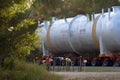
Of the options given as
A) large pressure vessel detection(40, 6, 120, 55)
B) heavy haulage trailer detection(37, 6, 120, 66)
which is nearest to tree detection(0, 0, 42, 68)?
heavy haulage trailer detection(37, 6, 120, 66)

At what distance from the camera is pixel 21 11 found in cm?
1304

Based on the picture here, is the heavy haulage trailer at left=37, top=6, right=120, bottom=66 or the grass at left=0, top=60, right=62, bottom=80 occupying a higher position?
the heavy haulage trailer at left=37, top=6, right=120, bottom=66

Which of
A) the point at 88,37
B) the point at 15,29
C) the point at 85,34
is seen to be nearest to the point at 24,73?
the point at 15,29

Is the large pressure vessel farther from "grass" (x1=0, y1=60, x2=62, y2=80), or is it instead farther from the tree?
the tree

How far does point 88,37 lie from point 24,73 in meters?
15.6

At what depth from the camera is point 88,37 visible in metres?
28.0

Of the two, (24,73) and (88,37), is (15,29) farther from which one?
(88,37)

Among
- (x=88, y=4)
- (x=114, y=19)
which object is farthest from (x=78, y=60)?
(x=88, y=4)

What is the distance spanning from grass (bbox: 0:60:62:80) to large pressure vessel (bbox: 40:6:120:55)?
12.9 meters

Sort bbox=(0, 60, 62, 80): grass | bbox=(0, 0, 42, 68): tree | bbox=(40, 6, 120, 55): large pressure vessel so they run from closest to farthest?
bbox=(0, 0, 42, 68): tree < bbox=(0, 60, 62, 80): grass < bbox=(40, 6, 120, 55): large pressure vessel

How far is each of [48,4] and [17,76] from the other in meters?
2.85

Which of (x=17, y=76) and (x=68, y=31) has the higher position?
(x=68, y=31)

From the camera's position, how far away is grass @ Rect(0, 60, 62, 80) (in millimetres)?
12406

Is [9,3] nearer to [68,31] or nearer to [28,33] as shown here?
[28,33]
